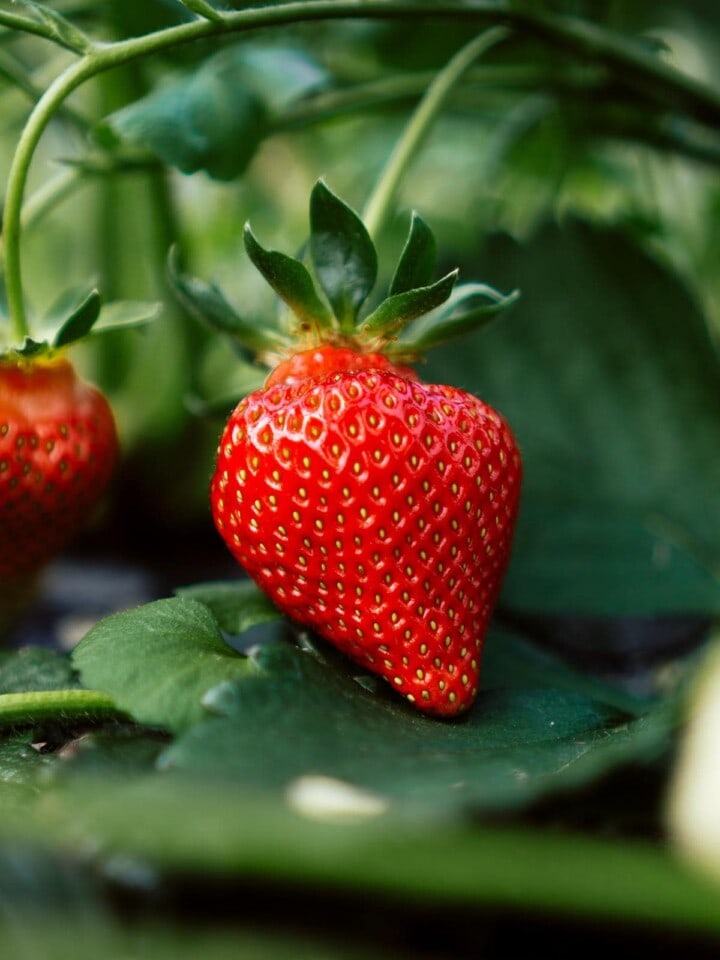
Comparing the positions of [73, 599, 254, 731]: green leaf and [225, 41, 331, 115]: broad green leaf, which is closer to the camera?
[73, 599, 254, 731]: green leaf

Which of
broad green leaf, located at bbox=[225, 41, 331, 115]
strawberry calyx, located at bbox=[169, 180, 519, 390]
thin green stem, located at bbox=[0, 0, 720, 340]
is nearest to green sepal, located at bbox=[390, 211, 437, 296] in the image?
strawberry calyx, located at bbox=[169, 180, 519, 390]

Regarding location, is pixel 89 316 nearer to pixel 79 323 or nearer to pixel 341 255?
pixel 79 323

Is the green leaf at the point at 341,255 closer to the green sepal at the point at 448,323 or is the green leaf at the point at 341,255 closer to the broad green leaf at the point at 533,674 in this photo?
the green sepal at the point at 448,323

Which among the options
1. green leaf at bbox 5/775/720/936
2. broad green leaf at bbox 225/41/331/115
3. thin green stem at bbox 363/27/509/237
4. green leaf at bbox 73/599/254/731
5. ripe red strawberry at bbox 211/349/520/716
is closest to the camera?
green leaf at bbox 5/775/720/936

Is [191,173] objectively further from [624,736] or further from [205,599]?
[624,736]

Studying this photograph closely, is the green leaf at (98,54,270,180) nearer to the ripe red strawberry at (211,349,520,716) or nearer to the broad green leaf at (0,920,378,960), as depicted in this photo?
the ripe red strawberry at (211,349,520,716)
